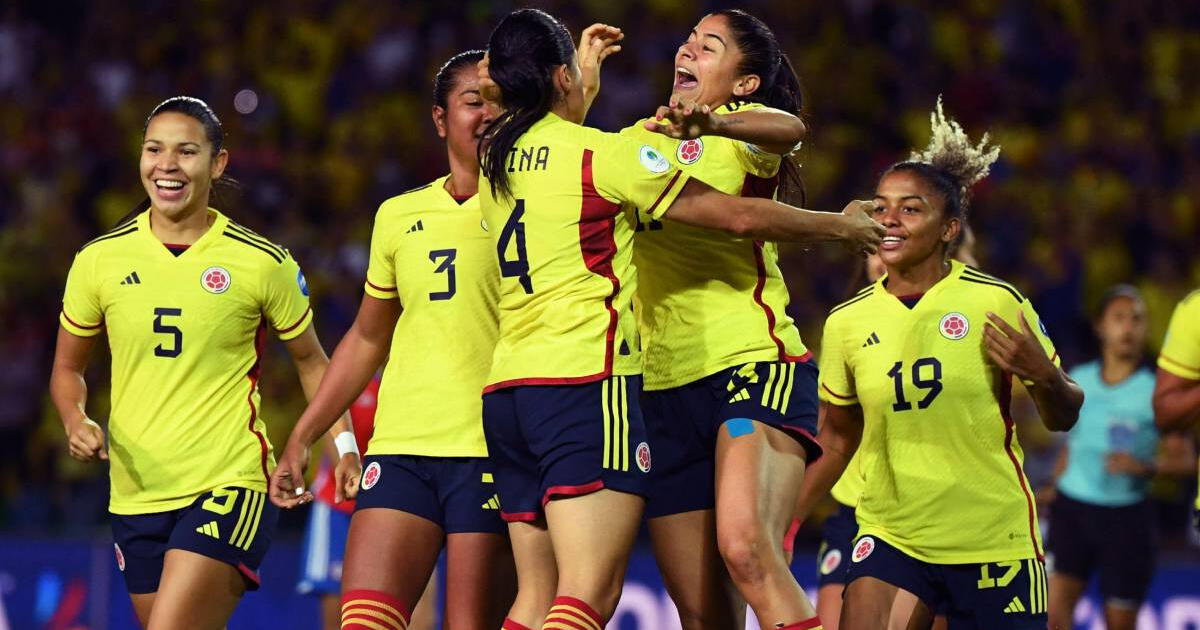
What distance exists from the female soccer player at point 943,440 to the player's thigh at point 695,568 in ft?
2.26

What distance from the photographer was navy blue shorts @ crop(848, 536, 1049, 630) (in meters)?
6.36

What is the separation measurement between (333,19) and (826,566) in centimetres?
986

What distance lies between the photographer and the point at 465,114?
6098mm

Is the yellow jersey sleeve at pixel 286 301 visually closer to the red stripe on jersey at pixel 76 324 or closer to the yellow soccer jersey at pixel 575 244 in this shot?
the red stripe on jersey at pixel 76 324

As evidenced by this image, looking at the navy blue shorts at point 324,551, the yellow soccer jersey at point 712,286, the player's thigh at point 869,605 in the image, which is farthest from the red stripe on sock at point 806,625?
the navy blue shorts at point 324,551

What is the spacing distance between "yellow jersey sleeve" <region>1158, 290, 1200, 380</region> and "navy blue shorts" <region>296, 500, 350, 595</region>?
4.35 metres

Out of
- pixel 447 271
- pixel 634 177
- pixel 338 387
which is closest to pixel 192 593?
pixel 338 387

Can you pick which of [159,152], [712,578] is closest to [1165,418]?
[712,578]


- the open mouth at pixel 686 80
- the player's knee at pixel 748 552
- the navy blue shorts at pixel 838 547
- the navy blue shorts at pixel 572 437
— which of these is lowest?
the navy blue shorts at pixel 838 547

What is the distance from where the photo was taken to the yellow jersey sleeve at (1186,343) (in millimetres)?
6723

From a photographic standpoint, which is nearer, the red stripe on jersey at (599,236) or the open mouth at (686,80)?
the red stripe on jersey at (599,236)

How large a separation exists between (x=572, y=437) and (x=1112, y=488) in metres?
5.84

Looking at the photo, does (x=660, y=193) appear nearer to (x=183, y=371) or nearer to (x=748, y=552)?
(x=748, y=552)

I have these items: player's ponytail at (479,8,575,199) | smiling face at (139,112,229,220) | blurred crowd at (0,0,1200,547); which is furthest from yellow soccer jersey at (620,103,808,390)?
blurred crowd at (0,0,1200,547)
